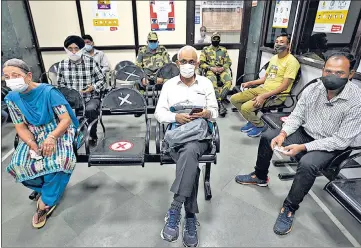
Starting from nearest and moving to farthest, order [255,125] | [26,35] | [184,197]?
[184,197], [255,125], [26,35]

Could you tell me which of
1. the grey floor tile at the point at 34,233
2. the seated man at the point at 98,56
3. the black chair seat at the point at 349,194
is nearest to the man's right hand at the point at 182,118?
the black chair seat at the point at 349,194

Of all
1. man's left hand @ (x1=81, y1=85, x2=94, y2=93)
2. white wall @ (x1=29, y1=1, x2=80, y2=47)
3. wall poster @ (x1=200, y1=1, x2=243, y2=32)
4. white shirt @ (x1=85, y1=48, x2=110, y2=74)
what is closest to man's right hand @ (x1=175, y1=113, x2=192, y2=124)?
man's left hand @ (x1=81, y1=85, x2=94, y2=93)

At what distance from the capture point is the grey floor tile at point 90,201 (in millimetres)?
1845

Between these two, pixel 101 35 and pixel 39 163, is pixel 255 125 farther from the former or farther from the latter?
pixel 101 35

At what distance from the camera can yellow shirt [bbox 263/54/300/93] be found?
2.80 metres

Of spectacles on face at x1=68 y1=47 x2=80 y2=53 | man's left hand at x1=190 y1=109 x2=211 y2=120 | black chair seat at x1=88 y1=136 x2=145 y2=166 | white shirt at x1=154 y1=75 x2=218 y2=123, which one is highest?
spectacles on face at x1=68 y1=47 x2=80 y2=53

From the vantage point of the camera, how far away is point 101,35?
14.3 feet

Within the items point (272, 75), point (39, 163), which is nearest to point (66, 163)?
point (39, 163)

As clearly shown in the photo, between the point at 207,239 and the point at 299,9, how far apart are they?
10.0 ft

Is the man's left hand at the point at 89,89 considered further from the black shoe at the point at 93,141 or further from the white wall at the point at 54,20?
the white wall at the point at 54,20

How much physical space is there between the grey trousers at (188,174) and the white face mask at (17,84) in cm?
128

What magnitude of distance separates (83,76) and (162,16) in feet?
7.37

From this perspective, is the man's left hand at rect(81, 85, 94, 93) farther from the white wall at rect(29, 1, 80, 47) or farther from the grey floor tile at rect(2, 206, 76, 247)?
the white wall at rect(29, 1, 80, 47)

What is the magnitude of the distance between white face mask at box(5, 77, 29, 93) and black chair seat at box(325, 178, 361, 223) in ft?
7.62
